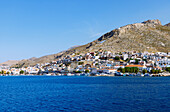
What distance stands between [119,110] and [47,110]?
32.4 feet

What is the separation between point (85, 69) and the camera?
16950 centimetres

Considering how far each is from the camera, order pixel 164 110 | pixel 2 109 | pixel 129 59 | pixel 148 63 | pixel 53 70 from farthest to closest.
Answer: pixel 53 70, pixel 129 59, pixel 148 63, pixel 2 109, pixel 164 110

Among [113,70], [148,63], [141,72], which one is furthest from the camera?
[148,63]

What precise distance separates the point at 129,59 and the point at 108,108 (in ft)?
484

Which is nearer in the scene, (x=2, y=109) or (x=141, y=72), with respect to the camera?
(x=2, y=109)

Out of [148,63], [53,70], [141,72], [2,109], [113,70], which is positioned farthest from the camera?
[53,70]

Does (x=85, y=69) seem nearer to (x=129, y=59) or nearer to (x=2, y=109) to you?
(x=129, y=59)

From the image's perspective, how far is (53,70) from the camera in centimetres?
19175

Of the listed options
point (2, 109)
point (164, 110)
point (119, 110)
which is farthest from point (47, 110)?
point (164, 110)

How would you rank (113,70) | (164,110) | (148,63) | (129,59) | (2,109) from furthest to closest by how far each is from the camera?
(129,59)
(148,63)
(113,70)
(2,109)
(164,110)

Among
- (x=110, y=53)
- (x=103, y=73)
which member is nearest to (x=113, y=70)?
(x=103, y=73)

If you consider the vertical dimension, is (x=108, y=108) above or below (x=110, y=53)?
below

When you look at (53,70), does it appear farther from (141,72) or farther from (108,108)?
(108,108)

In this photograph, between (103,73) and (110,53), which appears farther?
(110,53)
